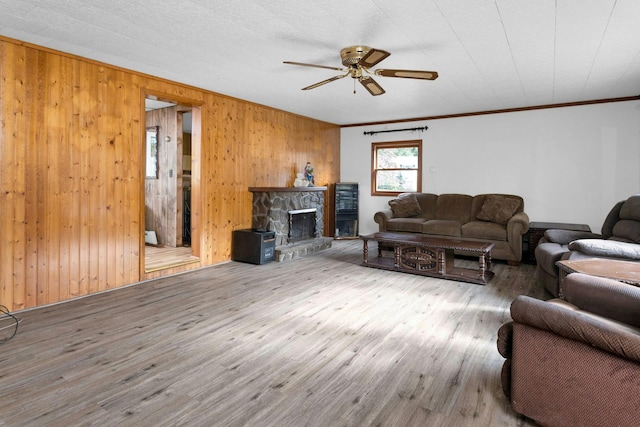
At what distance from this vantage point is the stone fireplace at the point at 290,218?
5.66 metres

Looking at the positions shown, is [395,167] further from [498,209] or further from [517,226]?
[517,226]

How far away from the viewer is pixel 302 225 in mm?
6359

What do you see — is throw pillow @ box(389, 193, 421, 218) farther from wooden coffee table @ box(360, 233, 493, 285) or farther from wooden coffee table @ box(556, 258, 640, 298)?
wooden coffee table @ box(556, 258, 640, 298)

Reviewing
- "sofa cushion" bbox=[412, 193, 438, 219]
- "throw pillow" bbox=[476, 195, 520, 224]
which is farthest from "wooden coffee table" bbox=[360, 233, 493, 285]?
"sofa cushion" bbox=[412, 193, 438, 219]

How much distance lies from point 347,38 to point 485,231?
12.2 ft

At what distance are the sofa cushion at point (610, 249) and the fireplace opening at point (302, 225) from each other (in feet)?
12.9

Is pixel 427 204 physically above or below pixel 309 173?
below

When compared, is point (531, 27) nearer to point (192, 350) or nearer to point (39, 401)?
point (192, 350)

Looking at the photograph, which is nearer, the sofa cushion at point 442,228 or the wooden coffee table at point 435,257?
the wooden coffee table at point 435,257

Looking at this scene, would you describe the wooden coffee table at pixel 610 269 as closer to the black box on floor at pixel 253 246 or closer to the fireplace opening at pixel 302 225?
the black box on floor at pixel 253 246

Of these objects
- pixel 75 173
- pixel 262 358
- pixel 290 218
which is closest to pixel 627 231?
pixel 262 358

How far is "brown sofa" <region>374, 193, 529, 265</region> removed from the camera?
5293 millimetres

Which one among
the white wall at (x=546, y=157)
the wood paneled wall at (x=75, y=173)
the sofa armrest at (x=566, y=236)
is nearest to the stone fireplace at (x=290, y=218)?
the wood paneled wall at (x=75, y=173)

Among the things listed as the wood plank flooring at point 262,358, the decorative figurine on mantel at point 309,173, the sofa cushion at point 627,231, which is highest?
the decorative figurine on mantel at point 309,173
